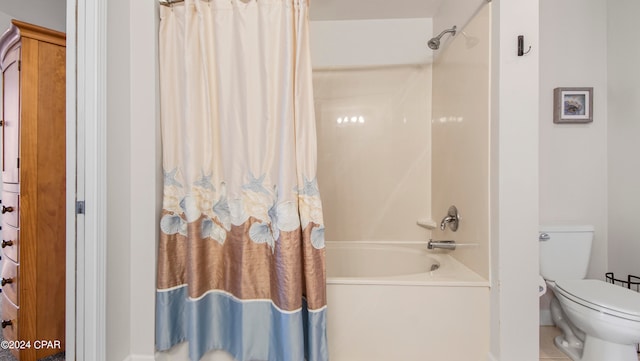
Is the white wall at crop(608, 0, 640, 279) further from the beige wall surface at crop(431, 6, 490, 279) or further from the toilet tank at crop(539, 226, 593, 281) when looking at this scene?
the beige wall surface at crop(431, 6, 490, 279)

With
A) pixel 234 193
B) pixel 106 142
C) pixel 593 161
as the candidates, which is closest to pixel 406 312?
pixel 234 193

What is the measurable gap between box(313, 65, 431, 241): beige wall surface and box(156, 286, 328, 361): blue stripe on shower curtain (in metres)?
1.05

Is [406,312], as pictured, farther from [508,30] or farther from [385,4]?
[385,4]

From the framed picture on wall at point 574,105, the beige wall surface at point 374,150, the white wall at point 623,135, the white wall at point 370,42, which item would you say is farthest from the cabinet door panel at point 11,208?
the white wall at point 623,135

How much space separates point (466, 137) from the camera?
1707 millimetres

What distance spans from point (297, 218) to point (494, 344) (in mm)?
1177

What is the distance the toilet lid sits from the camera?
1374mm

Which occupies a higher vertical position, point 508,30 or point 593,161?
point 508,30

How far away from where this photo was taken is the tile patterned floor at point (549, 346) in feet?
5.40

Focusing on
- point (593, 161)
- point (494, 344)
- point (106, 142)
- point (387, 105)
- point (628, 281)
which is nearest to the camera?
point (106, 142)

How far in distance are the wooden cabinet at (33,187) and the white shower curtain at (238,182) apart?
408 mm

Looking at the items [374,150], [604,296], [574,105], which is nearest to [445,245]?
[604,296]

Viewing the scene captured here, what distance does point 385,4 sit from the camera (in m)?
2.06

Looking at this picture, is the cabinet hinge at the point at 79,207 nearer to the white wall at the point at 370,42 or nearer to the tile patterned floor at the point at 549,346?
the white wall at the point at 370,42
